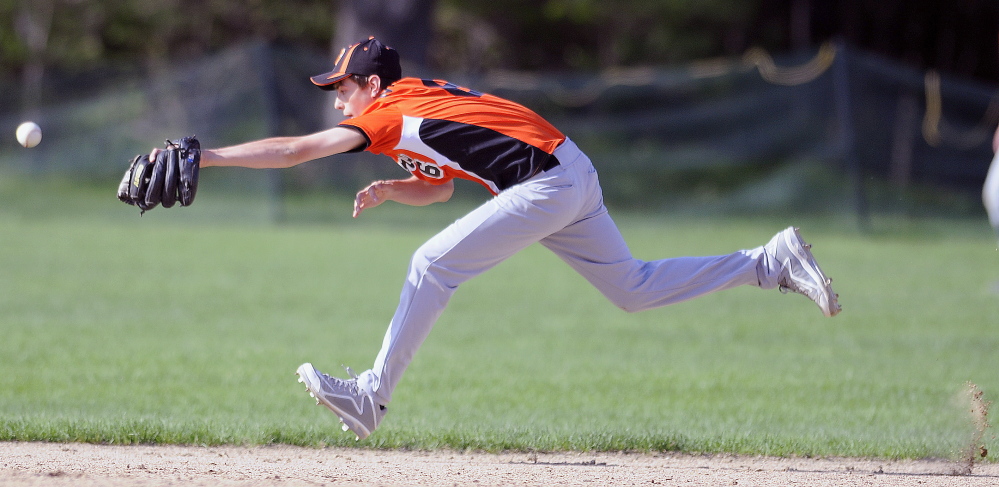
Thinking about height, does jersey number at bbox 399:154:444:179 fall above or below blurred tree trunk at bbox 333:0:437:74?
below

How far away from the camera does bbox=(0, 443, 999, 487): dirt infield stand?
4.30m

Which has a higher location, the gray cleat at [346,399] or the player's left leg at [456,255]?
the player's left leg at [456,255]

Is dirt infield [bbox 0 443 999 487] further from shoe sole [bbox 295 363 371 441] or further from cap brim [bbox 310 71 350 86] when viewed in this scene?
cap brim [bbox 310 71 350 86]

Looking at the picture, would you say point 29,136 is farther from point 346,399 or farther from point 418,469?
point 418,469

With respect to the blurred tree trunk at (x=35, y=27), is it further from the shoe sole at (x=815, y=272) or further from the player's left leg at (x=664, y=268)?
the shoe sole at (x=815, y=272)

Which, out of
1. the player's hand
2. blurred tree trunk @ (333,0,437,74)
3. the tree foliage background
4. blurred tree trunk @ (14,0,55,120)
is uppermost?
the tree foliage background

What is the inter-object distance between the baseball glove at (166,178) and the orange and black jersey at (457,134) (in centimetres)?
63

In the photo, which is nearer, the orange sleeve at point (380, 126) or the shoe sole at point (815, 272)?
the orange sleeve at point (380, 126)

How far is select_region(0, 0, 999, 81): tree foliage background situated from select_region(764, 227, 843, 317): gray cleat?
69.6 ft

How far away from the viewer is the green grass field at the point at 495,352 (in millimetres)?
5562

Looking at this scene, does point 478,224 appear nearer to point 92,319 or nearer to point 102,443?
point 102,443

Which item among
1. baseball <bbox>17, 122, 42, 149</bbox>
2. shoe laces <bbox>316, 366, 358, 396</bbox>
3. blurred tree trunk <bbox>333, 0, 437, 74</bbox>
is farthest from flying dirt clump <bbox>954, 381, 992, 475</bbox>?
blurred tree trunk <bbox>333, 0, 437, 74</bbox>

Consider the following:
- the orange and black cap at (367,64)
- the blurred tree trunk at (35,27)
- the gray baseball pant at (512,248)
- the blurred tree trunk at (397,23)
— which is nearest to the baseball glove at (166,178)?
the orange and black cap at (367,64)

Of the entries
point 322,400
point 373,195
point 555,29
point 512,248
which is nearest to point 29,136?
point 373,195
